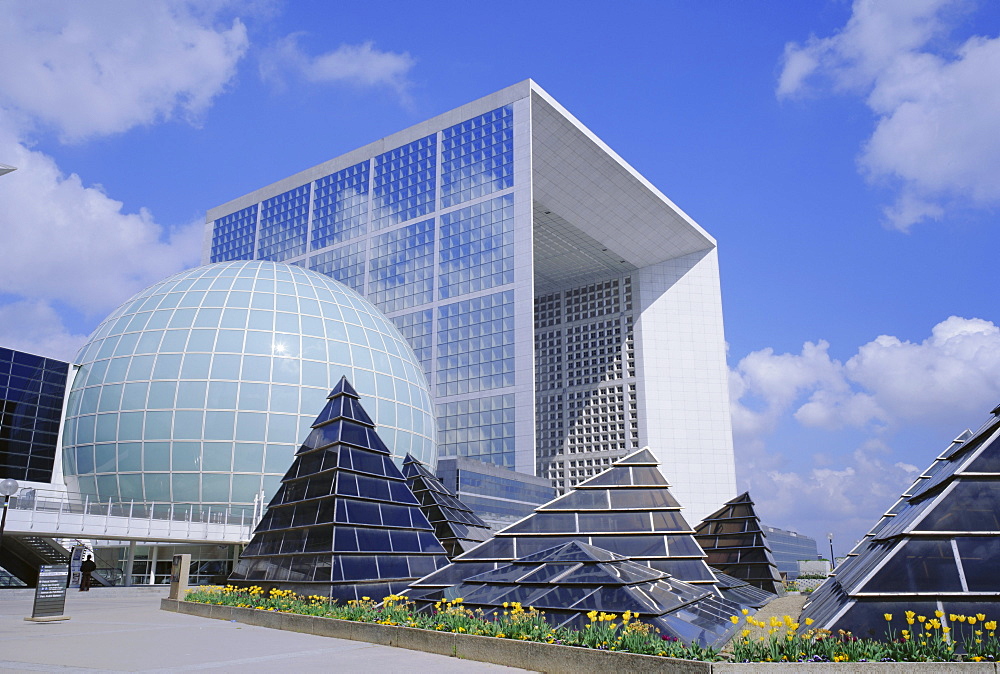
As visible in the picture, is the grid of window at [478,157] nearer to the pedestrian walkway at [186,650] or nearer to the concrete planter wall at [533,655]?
the pedestrian walkway at [186,650]

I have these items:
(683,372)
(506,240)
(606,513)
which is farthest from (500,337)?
(606,513)

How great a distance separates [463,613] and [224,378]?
25389 mm

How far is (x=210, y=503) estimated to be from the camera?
117 feet

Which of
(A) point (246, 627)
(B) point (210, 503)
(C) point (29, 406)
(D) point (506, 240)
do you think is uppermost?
(D) point (506, 240)

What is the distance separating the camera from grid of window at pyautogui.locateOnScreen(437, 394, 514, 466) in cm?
6662

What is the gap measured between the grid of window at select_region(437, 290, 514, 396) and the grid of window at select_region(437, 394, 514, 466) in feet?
4.69

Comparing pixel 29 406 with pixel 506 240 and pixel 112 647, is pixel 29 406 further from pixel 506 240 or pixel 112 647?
pixel 506 240

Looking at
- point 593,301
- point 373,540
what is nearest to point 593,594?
point 373,540

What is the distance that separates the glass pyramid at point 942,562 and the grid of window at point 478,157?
59.7 m

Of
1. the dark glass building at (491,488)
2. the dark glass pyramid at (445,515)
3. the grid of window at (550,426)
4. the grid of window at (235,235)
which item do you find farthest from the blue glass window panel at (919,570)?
the grid of window at (235,235)

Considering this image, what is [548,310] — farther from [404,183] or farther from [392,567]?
[392,567]

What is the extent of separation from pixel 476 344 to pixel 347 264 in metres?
20.4

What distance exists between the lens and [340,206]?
83.5 meters

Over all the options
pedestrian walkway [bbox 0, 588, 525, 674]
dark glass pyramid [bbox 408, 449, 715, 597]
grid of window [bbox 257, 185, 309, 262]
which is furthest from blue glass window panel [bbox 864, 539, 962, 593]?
grid of window [bbox 257, 185, 309, 262]
